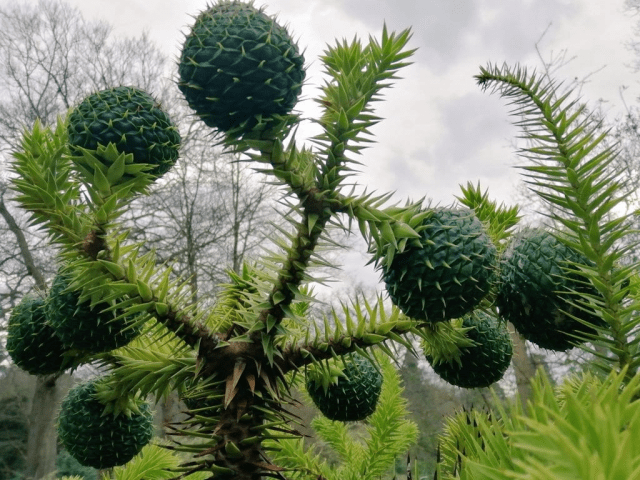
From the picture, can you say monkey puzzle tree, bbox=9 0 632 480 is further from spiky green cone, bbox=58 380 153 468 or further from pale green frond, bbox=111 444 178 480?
pale green frond, bbox=111 444 178 480

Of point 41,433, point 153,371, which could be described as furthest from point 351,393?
point 41,433

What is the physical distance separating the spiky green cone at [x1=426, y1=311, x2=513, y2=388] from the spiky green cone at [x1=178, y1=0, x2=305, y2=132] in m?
0.66

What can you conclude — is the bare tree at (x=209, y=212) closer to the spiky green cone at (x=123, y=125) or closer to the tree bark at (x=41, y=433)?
the tree bark at (x=41, y=433)

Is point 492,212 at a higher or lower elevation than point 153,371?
higher

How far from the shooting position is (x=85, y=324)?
38.3 inches

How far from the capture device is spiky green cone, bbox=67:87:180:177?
0.93m

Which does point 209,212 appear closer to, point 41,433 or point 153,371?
point 41,433

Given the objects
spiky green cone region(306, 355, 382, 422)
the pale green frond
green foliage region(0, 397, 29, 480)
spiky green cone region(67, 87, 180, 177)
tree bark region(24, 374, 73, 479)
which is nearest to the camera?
spiky green cone region(67, 87, 180, 177)

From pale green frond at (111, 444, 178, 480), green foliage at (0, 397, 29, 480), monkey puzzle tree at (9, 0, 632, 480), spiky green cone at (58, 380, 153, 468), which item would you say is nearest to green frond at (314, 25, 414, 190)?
monkey puzzle tree at (9, 0, 632, 480)

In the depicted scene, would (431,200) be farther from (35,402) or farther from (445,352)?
(35,402)

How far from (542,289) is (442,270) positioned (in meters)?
0.16

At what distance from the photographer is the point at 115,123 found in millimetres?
939

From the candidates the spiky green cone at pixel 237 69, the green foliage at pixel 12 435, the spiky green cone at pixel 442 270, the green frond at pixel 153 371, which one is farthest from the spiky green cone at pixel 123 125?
the green foliage at pixel 12 435

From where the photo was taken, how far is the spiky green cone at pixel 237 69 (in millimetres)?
790
